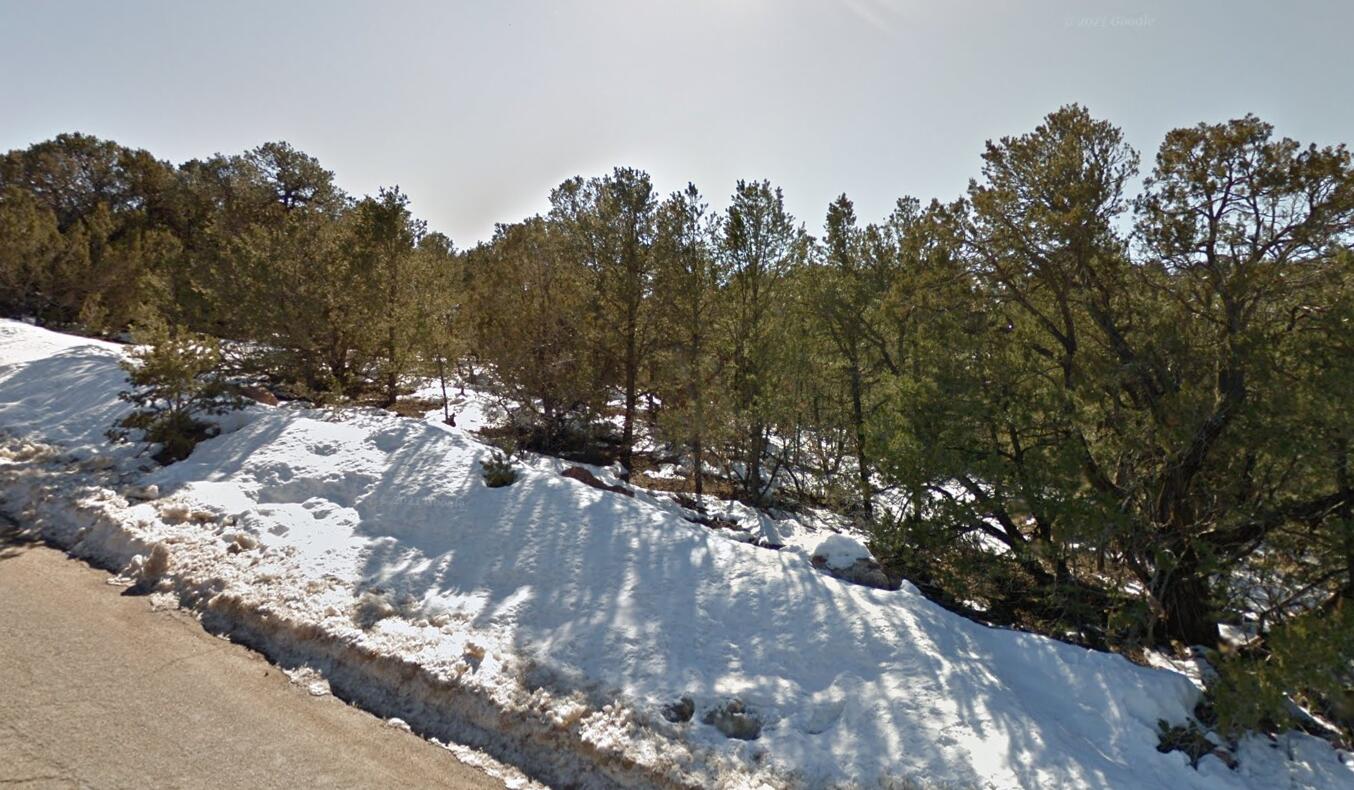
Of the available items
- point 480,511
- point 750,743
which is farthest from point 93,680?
point 750,743

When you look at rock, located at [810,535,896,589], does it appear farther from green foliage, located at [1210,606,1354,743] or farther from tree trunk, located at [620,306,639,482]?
tree trunk, located at [620,306,639,482]

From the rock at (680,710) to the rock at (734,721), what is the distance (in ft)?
0.38

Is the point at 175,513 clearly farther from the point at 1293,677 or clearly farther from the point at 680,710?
the point at 1293,677

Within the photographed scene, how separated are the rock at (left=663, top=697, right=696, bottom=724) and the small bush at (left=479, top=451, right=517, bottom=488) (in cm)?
434

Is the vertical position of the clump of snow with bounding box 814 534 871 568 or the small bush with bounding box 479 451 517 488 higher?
the small bush with bounding box 479 451 517 488

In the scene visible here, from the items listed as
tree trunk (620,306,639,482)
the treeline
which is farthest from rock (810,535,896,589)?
tree trunk (620,306,639,482)

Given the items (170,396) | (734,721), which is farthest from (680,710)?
(170,396)

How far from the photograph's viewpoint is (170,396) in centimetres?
948

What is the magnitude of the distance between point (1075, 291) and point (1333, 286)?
248 centimetres

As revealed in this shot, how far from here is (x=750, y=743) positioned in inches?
170

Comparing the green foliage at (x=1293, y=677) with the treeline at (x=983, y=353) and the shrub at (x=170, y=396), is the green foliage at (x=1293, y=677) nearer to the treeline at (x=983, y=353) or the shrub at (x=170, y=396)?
the treeline at (x=983, y=353)

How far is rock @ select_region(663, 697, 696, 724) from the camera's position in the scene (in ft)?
14.9

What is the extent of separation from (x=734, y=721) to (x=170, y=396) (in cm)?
1021

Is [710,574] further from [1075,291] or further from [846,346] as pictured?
[846,346]
